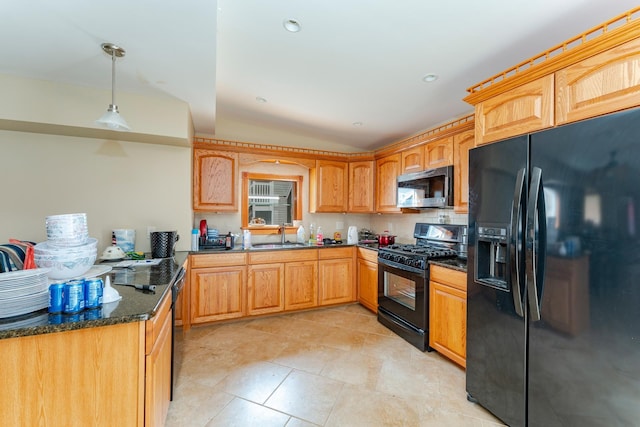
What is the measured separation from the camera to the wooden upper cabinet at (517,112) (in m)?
1.51

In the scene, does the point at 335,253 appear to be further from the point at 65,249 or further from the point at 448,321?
the point at 65,249

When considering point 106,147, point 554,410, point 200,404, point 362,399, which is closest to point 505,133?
point 554,410

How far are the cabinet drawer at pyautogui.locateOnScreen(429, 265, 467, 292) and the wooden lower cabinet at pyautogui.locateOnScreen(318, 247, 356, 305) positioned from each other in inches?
54.7

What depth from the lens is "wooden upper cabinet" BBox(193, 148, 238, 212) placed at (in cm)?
329

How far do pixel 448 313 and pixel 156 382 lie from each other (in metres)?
2.15

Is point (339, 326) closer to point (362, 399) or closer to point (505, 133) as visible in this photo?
point (362, 399)

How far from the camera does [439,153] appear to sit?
2.88 metres

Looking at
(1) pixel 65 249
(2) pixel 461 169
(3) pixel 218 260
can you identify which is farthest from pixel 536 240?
(3) pixel 218 260

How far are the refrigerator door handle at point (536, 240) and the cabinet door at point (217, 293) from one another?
106 inches

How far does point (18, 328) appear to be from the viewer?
93 cm

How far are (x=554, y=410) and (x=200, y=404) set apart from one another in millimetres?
2087

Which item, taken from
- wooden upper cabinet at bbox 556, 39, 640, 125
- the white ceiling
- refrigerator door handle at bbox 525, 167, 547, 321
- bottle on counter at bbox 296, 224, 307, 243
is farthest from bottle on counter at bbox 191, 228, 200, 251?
wooden upper cabinet at bbox 556, 39, 640, 125

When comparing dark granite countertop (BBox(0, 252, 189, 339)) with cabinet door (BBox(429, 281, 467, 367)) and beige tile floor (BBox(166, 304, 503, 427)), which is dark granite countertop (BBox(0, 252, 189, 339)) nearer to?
beige tile floor (BBox(166, 304, 503, 427))

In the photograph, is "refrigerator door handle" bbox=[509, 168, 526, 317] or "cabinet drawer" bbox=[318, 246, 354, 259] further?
"cabinet drawer" bbox=[318, 246, 354, 259]
